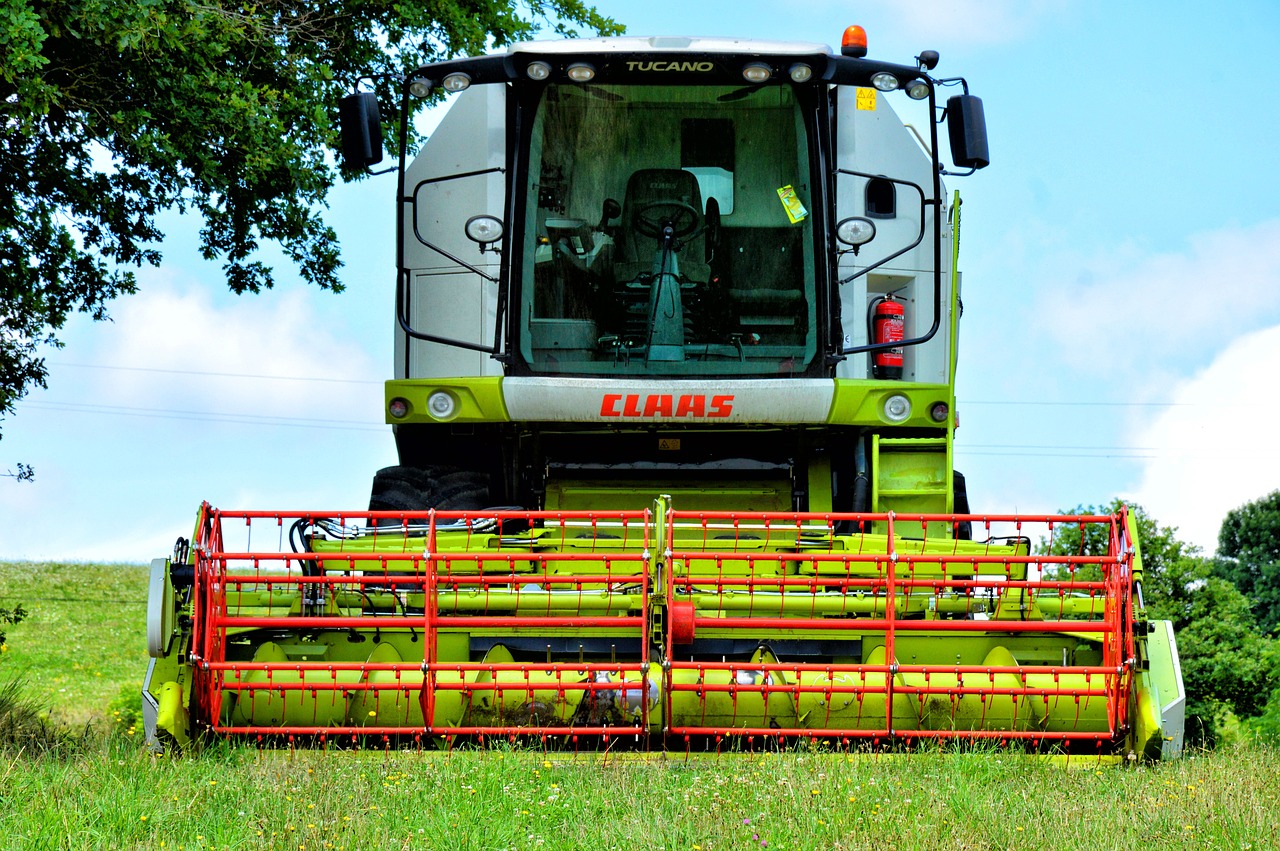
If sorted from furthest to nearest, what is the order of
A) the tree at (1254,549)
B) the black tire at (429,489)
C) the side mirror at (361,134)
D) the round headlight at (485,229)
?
the tree at (1254,549) → the black tire at (429,489) → the round headlight at (485,229) → the side mirror at (361,134)

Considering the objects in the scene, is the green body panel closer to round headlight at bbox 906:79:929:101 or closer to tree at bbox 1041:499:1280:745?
A: round headlight at bbox 906:79:929:101

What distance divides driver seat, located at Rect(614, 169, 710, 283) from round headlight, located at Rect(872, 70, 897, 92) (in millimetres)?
1005

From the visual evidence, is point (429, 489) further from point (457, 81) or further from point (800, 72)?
point (800, 72)

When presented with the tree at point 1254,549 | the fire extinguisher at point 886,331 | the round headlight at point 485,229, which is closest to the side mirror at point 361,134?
the round headlight at point 485,229

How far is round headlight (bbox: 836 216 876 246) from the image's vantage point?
7.23 m

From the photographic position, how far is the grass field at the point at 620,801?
14.4 ft

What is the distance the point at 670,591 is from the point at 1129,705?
1.93 meters

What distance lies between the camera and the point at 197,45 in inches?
355

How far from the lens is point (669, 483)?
7844 mm

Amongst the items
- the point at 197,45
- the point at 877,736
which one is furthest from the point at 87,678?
the point at 877,736

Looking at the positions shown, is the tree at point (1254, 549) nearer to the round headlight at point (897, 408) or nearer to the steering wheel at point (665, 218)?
the round headlight at point (897, 408)

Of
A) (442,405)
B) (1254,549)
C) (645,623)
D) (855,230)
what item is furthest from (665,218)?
(1254,549)

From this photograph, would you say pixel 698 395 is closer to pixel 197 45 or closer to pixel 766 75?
pixel 766 75

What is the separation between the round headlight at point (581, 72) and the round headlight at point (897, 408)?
2.21 m
